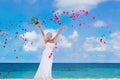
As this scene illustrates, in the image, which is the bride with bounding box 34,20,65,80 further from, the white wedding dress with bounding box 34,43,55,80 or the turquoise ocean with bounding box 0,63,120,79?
the turquoise ocean with bounding box 0,63,120,79

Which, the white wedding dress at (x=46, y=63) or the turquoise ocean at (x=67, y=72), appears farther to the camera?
the turquoise ocean at (x=67, y=72)

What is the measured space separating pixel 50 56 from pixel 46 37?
18.2 inches

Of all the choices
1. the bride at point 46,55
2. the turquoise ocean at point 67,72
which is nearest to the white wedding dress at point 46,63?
the bride at point 46,55

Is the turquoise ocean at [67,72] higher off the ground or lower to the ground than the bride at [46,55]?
higher

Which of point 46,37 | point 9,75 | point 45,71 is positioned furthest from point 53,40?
point 9,75

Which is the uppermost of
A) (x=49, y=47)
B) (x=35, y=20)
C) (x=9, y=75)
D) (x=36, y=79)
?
(x=9, y=75)

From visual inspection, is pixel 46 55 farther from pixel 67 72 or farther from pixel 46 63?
pixel 67 72

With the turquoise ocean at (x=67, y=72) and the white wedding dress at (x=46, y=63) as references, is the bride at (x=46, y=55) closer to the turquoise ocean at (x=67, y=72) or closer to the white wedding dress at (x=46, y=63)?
the white wedding dress at (x=46, y=63)

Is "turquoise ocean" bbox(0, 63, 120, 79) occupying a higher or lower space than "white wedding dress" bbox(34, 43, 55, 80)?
higher

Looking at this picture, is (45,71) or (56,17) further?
(56,17)

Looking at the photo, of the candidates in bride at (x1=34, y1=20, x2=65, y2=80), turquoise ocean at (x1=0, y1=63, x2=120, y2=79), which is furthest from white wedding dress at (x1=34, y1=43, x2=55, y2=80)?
turquoise ocean at (x1=0, y1=63, x2=120, y2=79)

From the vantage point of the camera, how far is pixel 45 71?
29.1 ft

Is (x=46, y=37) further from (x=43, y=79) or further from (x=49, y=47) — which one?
(x=43, y=79)

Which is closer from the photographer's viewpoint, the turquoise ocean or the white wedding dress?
the white wedding dress
